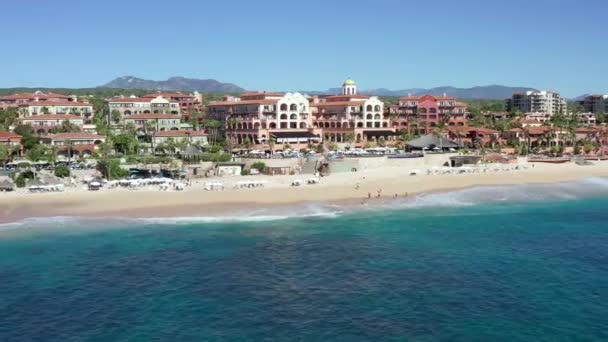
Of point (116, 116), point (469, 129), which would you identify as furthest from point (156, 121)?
point (469, 129)

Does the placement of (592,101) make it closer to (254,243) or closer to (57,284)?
(254,243)

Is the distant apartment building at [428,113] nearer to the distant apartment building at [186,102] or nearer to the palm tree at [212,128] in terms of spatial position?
the palm tree at [212,128]

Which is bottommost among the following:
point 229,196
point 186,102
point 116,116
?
point 229,196

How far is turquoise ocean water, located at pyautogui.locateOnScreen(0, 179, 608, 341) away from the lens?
2630 cm

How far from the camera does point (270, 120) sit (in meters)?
89.8

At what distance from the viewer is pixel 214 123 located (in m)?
91.0

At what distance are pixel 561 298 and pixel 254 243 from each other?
18484mm

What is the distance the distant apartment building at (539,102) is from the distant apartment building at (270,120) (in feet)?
285

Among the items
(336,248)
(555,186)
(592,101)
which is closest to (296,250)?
(336,248)

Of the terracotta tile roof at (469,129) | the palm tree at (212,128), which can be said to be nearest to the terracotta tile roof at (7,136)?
the palm tree at (212,128)

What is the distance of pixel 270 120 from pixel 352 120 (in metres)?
12.5

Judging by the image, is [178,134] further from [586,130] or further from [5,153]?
[586,130]

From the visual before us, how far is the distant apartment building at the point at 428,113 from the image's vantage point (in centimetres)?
10112

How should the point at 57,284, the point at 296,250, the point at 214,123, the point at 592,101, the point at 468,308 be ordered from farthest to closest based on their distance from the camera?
the point at 592,101
the point at 214,123
the point at 296,250
the point at 57,284
the point at 468,308
